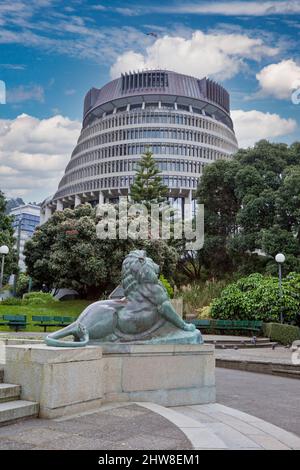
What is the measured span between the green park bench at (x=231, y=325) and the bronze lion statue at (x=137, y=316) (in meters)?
17.1

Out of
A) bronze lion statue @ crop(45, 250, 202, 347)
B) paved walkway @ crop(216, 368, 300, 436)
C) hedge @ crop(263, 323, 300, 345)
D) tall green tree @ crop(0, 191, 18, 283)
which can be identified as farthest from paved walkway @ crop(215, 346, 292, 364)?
tall green tree @ crop(0, 191, 18, 283)

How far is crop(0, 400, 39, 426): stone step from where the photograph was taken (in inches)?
174

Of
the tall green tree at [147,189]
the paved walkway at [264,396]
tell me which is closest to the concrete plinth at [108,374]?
the paved walkway at [264,396]

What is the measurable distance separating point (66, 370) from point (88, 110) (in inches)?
3955

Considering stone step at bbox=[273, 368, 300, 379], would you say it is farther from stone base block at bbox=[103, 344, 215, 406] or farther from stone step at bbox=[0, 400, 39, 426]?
stone step at bbox=[0, 400, 39, 426]

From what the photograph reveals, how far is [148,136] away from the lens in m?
83.2

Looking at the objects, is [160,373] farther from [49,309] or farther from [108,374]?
[49,309]

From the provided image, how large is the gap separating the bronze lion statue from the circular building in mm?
73137

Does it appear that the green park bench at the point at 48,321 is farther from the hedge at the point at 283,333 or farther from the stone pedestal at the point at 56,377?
the stone pedestal at the point at 56,377

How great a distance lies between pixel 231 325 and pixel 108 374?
18677mm

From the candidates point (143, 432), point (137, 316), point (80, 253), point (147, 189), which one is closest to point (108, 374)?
point (137, 316)
